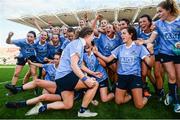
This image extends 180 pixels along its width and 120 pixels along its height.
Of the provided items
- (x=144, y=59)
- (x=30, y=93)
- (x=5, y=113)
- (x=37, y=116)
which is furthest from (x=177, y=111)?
(x=30, y=93)

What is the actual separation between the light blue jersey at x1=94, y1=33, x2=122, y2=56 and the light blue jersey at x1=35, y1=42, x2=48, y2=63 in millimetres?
1807

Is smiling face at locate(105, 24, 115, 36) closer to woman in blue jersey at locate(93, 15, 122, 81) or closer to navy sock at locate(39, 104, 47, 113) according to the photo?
woman in blue jersey at locate(93, 15, 122, 81)

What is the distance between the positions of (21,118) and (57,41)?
12.2 feet

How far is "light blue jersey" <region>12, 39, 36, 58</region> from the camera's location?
322 inches

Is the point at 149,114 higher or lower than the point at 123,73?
lower

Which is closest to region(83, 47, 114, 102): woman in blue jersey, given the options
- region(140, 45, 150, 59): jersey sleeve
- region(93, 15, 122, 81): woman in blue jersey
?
region(93, 15, 122, 81): woman in blue jersey

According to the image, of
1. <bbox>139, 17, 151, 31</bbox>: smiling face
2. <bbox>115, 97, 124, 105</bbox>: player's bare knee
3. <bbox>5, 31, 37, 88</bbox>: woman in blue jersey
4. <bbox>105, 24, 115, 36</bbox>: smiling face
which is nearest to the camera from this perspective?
<bbox>115, 97, 124, 105</bbox>: player's bare knee

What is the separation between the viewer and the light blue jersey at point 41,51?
8.41m

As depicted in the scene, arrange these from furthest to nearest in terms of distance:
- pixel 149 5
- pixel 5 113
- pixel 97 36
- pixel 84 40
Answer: pixel 149 5 < pixel 97 36 < pixel 5 113 < pixel 84 40

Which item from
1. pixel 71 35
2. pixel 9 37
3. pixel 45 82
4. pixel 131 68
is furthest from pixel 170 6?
pixel 9 37

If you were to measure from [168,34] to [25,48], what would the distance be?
4130 millimetres

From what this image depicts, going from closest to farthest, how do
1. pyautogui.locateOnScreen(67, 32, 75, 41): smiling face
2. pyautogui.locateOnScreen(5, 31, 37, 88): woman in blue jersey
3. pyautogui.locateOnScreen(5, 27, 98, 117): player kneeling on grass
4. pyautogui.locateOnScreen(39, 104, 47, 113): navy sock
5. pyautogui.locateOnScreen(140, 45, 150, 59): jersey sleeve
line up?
1. pyautogui.locateOnScreen(5, 27, 98, 117): player kneeling on grass
2. pyautogui.locateOnScreen(39, 104, 47, 113): navy sock
3. pyautogui.locateOnScreen(140, 45, 150, 59): jersey sleeve
4. pyautogui.locateOnScreen(67, 32, 75, 41): smiling face
5. pyautogui.locateOnScreen(5, 31, 37, 88): woman in blue jersey

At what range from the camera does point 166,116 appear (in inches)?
211

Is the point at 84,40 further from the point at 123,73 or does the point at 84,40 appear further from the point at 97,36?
the point at 97,36
